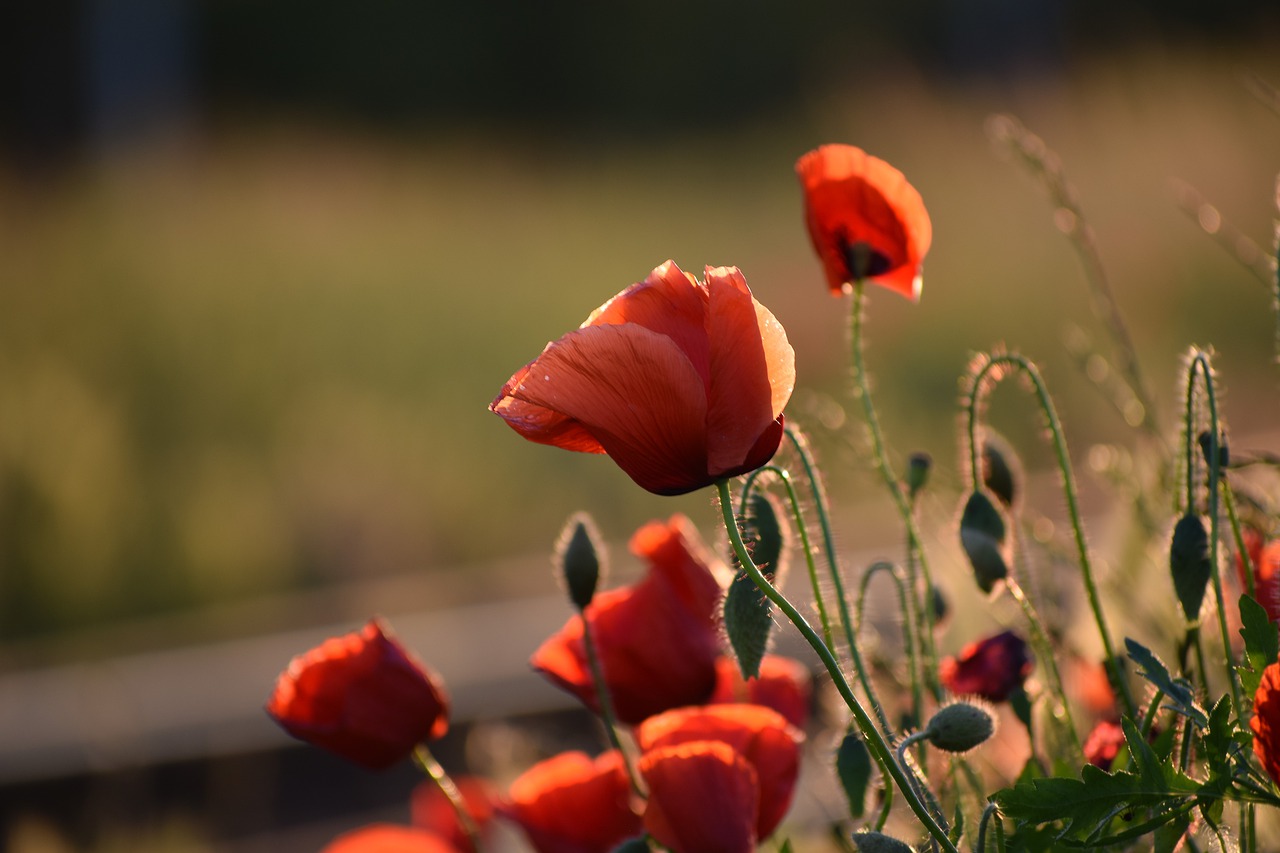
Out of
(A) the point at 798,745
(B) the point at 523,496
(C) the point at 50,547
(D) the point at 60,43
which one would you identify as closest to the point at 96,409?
(C) the point at 50,547

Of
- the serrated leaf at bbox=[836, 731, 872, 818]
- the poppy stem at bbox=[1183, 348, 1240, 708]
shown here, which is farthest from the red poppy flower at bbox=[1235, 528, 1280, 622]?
the serrated leaf at bbox=[836, 731, 872, 818]

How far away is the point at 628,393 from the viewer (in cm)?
78

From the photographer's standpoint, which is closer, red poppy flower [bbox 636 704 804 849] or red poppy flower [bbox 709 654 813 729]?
red poppy flower [bbox 636 704 804 849]

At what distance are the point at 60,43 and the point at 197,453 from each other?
44.8ft

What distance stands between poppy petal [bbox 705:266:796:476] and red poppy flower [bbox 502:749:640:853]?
339mm

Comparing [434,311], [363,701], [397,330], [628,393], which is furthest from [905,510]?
[434,311]

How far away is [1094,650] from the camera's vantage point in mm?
1229

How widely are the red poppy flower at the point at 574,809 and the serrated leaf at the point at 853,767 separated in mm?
175

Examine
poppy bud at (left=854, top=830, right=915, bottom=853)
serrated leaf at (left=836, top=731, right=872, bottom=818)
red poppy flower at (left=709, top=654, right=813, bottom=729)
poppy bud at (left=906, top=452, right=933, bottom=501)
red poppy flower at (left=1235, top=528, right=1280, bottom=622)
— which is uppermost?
poppy bud at (left=906, top=452, right=933, bottom=501)

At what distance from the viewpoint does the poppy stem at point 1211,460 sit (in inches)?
33.0

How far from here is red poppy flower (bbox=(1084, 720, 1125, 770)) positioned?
90cm

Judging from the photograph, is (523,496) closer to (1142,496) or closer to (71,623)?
(71,623)

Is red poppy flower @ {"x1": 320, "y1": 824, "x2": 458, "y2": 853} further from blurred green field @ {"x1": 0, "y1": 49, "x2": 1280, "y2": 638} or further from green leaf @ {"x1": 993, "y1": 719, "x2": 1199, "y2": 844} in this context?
green leaf @ {"x1": 993, "y1": 719, "x2": 1199, "y2": 844}

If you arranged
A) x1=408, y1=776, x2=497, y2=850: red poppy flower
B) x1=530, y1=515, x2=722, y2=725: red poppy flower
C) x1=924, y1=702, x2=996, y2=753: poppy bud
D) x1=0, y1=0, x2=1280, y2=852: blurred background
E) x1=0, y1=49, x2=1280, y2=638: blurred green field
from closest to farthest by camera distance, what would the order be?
x1=924, y1=702, x2=996, y2=753: poppy bud < x1=530, y1=515, x2=722, y2=725: red poppy flower < x1=408, y1=776, x2=497, y2=850: red poppy flower < x1=0, y1=0, x2=1280, y2=852: blurred background < x1=0, y1=49, x2=1280, y2=638: blurred green field
